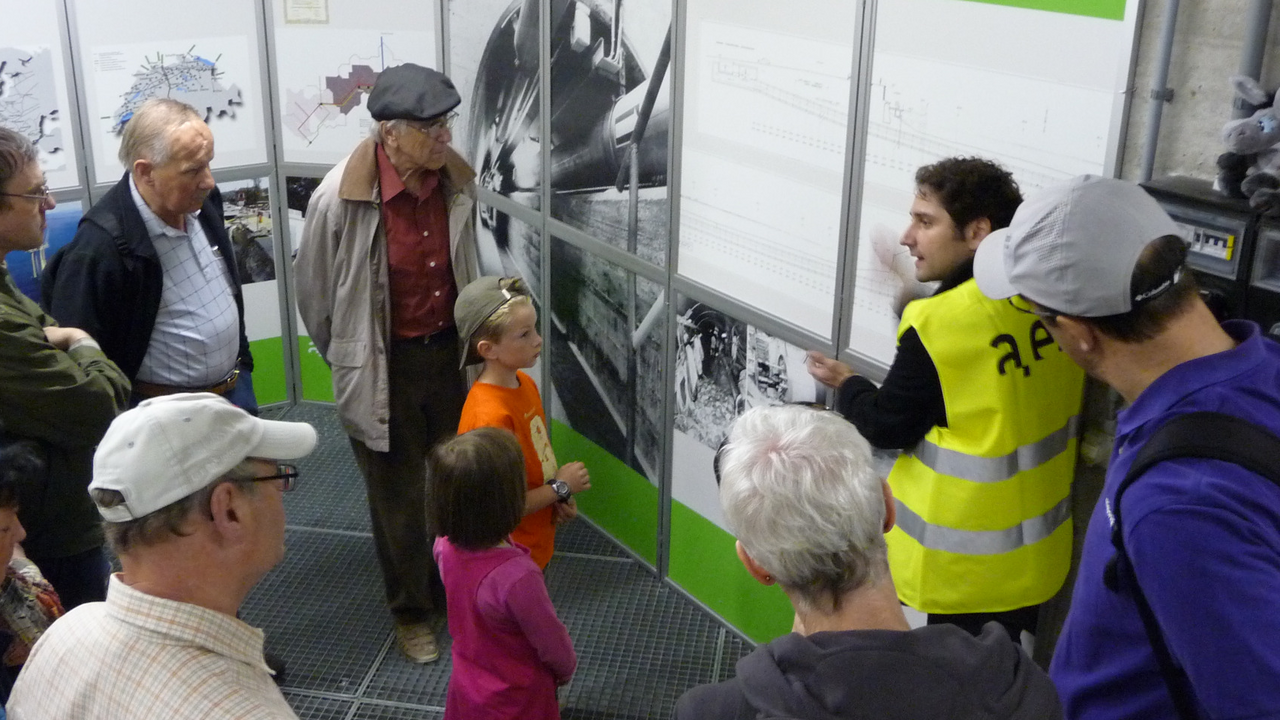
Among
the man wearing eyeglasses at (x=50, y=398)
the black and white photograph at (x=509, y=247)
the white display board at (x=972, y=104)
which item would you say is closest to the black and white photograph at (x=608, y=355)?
the black and white photograph at (x=509, y=247)

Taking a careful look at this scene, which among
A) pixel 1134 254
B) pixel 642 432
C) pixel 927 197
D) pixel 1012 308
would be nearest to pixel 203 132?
pixel 642 432

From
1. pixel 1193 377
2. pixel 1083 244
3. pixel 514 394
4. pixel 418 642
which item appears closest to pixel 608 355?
pixel 514 394

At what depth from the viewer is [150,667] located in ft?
5.23

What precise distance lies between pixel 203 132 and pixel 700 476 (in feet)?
6.08

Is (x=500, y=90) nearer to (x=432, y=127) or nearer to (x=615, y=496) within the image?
(x=432, y=127)

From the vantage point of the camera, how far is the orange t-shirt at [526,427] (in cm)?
317

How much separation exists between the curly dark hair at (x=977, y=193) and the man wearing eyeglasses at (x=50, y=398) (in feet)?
6.55

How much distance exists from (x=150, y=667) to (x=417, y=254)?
7.13 ft

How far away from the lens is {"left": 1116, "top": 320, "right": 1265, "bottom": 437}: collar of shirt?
66.6 inches

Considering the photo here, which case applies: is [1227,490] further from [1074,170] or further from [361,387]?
[361,387]

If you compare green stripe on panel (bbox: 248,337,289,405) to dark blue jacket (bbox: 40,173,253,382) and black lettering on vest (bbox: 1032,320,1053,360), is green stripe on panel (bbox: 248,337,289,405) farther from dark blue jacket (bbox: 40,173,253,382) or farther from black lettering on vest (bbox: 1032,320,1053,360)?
black lettering on vest (bbox: 1032,320,1053,360)

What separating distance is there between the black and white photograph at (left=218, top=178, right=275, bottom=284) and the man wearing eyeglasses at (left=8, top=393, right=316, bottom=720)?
377cm

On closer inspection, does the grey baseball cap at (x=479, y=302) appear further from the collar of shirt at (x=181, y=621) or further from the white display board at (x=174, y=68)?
the white display board at (x=174, y=68)

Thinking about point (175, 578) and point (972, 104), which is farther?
point (972, 104)
